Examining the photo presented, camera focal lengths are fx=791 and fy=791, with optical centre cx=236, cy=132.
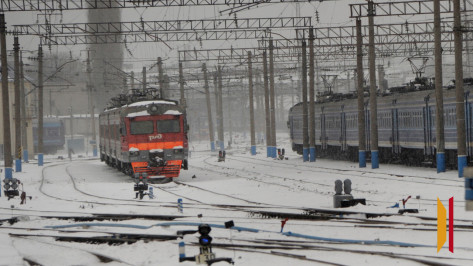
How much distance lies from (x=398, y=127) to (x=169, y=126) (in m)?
11.2

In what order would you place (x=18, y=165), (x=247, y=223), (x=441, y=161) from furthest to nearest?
(x=18, y=165), (x=441, y=161), (x=247, y=223)

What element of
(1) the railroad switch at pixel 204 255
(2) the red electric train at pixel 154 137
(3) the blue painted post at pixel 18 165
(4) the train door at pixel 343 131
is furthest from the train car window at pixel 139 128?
(1) the railroad switch at pixel 204 255

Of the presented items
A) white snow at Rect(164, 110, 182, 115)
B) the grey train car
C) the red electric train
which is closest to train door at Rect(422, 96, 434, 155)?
the grey train car

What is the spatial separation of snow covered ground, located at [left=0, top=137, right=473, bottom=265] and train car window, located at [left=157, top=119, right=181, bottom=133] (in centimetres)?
242

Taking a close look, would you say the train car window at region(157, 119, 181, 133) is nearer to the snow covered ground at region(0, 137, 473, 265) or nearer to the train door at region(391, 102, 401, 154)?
the snow covered ground at region(0, 137, 473, 265)

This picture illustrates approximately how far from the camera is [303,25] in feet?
138

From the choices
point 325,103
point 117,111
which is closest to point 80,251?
point 117,111

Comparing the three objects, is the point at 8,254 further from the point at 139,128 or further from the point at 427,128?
the point at 427,128

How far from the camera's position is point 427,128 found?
33.2 metres

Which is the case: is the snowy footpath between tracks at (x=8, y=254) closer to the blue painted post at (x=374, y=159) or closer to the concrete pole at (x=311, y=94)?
the blue painted post at (x=374, y=159)

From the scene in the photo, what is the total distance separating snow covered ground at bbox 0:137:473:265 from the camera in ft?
43.6

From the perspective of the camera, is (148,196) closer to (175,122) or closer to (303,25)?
(175,122)

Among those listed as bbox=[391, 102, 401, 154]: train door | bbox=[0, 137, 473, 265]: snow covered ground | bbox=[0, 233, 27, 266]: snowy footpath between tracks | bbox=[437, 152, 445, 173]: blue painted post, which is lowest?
bbox=[0, 233, 27, 266]: snowy footpath between tracks

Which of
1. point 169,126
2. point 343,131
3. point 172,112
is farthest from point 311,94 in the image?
point 169,126
